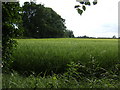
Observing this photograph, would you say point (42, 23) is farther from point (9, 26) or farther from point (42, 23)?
point (9, 26)

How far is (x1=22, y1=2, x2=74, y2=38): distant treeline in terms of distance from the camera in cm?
3933

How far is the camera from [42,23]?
130 ft

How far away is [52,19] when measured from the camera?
138 ft

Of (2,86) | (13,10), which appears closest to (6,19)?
(13,10)

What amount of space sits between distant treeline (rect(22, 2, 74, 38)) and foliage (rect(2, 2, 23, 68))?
3471cm

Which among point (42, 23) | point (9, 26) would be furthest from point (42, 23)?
point (9, 26)

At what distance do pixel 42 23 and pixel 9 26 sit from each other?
3664 cm

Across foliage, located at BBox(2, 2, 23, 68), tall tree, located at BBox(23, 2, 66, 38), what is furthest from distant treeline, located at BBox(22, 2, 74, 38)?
foliage, located at BBox(2, 2, 23, 68)

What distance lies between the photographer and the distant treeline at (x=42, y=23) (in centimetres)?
3933

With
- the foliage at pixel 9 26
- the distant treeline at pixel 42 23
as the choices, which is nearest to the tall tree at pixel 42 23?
the distant treeline at pixel 42 23

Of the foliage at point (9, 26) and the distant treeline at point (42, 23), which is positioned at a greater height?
the distant treeline at point (42, 23)

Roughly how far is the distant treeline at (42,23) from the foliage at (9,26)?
114 feet

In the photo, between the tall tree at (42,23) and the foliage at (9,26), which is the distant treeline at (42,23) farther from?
the foliage at (9,26)

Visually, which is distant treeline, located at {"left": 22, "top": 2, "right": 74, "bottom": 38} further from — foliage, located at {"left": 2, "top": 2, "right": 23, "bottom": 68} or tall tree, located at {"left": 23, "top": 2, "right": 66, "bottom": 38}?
foliage, located at {"left": 2, "top": 2, "right": 23, "bottom": 68}
